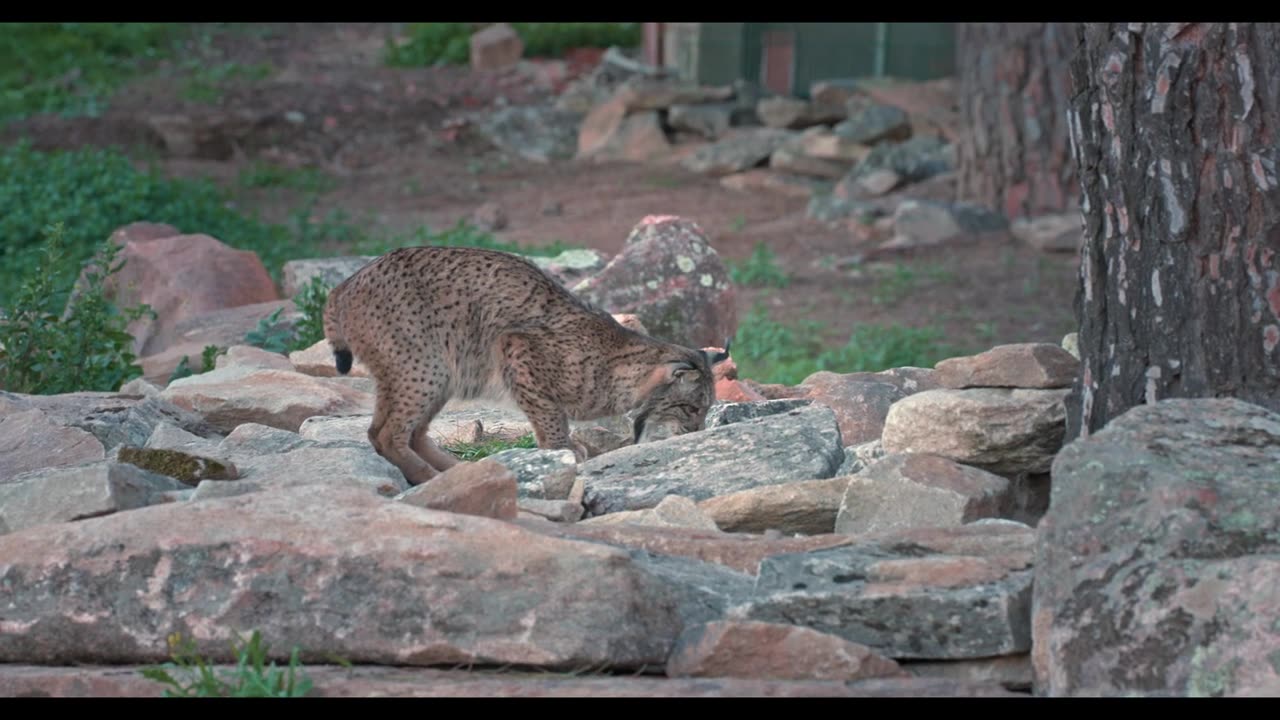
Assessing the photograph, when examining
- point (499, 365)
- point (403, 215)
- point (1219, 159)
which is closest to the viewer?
point (1219, 159)

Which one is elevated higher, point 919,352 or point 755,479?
point 755,479

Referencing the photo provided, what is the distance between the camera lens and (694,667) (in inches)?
154

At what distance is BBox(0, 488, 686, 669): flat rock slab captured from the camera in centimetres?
401

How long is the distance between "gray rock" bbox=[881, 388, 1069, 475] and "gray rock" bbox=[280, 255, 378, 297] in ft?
15.7

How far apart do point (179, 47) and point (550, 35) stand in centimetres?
533

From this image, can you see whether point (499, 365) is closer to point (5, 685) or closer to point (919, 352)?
point (5, 685)

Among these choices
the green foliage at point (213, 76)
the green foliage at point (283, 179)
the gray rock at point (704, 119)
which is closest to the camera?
the green foliage at point (283, 179)

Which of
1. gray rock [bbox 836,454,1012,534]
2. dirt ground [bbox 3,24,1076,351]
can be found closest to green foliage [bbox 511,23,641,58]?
dirt ground [bbox 3,24,1076,351]

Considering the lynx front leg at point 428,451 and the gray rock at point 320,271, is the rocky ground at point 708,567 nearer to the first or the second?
the lynx front leg at point 428,451

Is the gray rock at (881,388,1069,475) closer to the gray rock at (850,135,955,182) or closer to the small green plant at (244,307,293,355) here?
the small green plant at (244,307,293,355)

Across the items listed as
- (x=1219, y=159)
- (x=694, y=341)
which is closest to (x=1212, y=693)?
(x=1219, y=159)

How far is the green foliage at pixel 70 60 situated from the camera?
20.7 metres

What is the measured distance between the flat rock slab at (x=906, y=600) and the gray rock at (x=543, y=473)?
62.5 inches

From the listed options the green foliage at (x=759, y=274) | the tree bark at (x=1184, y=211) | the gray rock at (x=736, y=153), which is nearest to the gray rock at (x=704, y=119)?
the gray rock at (x=736, y=153)
